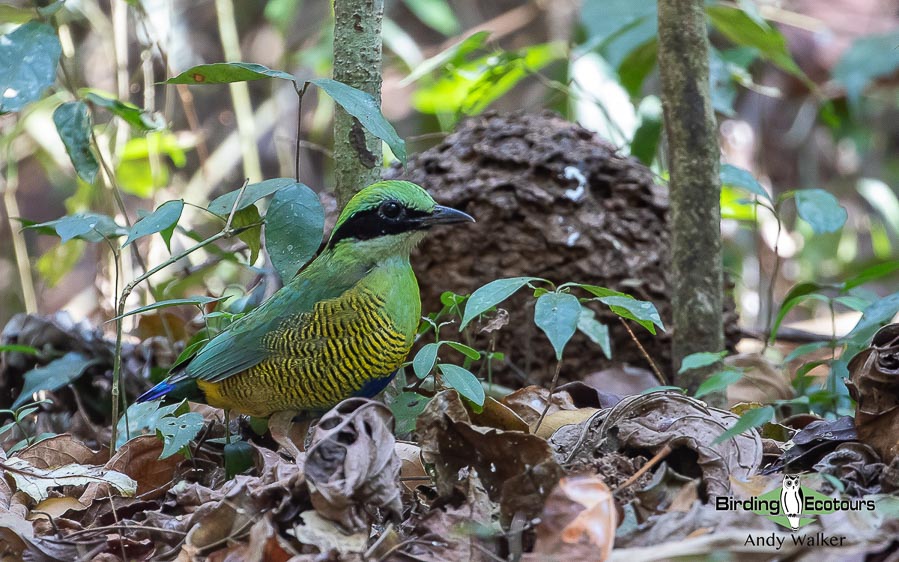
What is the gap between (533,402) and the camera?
337 cm

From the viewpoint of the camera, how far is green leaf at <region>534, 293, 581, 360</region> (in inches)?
105

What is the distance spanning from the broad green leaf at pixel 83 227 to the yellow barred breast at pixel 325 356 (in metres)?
0.64

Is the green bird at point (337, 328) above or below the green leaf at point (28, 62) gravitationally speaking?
below

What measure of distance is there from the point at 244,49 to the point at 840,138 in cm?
643

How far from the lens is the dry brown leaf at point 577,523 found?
211cm

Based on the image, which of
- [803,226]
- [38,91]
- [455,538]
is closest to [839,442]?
[455,538]

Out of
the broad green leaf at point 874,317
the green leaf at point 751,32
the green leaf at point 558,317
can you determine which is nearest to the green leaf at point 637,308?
the green leaf at point 558,317

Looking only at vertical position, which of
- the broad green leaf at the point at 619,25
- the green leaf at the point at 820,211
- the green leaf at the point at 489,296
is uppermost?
the broad green leaf at the point at 619,25

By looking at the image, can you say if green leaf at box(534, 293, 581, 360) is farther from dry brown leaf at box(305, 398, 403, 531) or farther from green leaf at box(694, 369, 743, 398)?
dry brown leaf at box(305, 398, 403, 531)

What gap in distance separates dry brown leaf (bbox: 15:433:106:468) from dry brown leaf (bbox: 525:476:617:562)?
192 centimetres

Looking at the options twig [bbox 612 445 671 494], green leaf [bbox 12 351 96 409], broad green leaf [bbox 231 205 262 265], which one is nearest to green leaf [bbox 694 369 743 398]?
twig [bbox 612 445 671 494]

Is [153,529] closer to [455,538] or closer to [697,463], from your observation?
[455,538]

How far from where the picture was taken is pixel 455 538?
92.5 inches

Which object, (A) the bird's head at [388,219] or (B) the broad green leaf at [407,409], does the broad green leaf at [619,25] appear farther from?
(B) the broad green leaf at [407,409]
